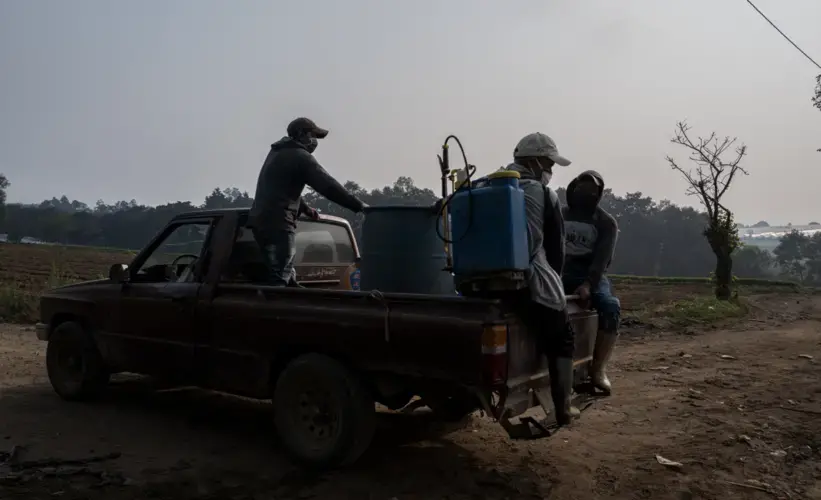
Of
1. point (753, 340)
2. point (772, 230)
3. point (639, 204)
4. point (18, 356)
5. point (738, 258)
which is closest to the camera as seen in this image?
point (18, 356)

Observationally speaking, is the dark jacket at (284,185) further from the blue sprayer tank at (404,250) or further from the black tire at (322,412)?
the black tire at (322,412)

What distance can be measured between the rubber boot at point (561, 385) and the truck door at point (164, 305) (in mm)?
2572

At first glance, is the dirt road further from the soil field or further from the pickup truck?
the soil field

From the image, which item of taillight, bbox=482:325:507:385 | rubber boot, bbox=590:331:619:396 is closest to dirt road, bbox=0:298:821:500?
rubber boot, bbox=590:331:619:396

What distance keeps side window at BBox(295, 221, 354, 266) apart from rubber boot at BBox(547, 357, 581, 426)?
94.5 inches

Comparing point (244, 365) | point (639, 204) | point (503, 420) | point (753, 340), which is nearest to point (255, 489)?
point (244, 365)

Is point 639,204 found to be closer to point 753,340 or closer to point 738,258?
point 738,258

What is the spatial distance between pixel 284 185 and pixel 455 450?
221 centimetres

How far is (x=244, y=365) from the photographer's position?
4.55 metres

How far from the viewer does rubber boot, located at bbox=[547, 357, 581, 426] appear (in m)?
3.86

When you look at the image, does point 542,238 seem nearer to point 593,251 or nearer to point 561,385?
point 561,385

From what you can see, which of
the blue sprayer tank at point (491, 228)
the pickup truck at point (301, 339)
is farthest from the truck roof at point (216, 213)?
the blue sprayer tank at point (491, 228)

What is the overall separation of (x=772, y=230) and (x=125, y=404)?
51.8 m

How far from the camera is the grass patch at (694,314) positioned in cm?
1222
